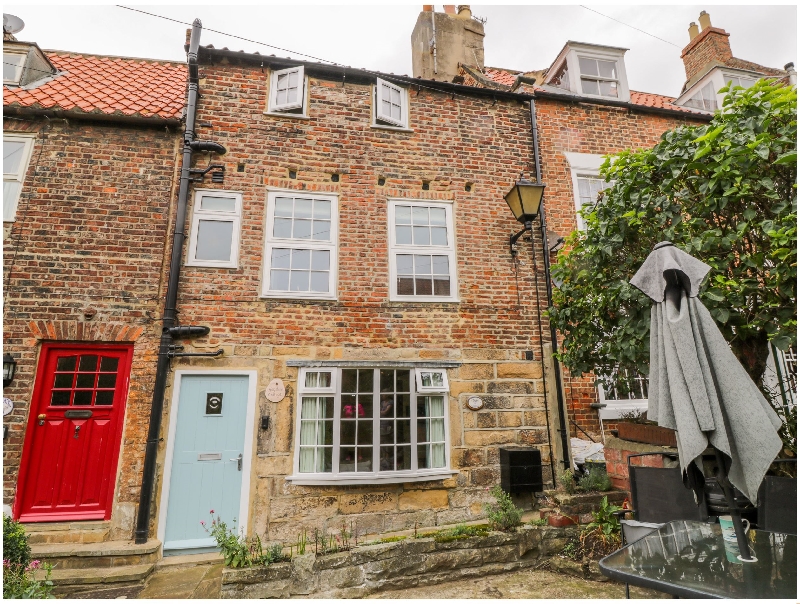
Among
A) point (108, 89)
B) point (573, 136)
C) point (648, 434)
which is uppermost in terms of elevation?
point (108, 89)

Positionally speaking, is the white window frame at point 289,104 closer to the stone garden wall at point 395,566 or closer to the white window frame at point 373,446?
the white window frame at point 373,446

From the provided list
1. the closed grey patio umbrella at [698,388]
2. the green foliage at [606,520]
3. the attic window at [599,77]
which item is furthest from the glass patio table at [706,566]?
the attic window at [599,77]

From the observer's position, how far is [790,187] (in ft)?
13.4

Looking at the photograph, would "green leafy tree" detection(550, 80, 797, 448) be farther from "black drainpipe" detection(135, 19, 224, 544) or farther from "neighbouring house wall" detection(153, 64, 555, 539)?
"black drainpipe" detection(135, 19, 224, 544)

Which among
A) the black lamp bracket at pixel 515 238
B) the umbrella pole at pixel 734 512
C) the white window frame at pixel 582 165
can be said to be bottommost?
the umbrella pole at pixel 734 512

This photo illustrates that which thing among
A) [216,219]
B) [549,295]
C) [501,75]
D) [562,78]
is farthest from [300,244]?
[501,75]

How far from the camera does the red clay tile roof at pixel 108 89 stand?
719cm

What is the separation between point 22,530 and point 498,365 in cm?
624

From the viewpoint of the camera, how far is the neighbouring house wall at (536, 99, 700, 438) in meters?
8.29

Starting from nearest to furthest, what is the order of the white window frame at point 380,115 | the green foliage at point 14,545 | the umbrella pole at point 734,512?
the umbrella pole at point 734,512 < the green foliage at point 14,545 < the white window frame at point 380,115

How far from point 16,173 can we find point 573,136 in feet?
31.8

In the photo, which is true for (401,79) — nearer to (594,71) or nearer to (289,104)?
(289,104)

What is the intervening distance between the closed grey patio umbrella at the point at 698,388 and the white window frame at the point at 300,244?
183 inches

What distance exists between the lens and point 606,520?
17.2 ft
